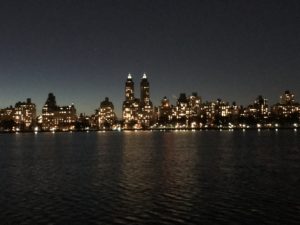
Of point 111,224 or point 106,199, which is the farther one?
point 106,199

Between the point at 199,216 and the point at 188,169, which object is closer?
the point at 199,216

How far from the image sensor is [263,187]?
44344 mm

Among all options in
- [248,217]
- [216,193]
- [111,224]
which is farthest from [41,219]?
[216,193]

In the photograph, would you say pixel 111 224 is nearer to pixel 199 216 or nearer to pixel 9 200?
pixel 199 216

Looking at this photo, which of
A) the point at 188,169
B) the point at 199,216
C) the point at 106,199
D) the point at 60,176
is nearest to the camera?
the point at 199,216

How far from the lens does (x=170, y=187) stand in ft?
148

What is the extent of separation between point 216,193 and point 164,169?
21682 mm

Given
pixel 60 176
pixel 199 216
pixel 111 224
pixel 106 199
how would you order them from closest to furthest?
pixel 111 224 → pixel 199 216 → pixel 106 199 → pixel 60 176

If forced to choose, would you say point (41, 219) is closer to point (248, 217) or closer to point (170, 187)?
point (248, 217)

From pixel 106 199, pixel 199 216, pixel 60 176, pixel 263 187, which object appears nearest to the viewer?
pixel 199 216

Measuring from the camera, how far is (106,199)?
38.8m

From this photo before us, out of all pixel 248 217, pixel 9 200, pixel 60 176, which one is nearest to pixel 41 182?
pixel 60 176

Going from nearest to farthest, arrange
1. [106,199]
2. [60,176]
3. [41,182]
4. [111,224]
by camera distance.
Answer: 1. [111,224]
2. [106,199]
3. [41,182]
4. [60,176]

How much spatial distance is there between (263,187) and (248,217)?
13.5 metres
